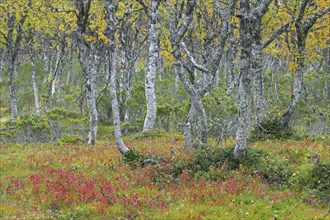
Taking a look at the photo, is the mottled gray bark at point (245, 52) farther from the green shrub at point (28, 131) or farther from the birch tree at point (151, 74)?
the green shrub at point (28, 131)

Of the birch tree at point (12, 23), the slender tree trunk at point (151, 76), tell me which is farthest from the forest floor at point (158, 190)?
the birch tree at point (12, 23)

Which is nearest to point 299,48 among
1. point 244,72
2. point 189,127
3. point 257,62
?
point 257,62

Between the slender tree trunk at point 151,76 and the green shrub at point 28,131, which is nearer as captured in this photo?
the slender tree trunk at point 151,76

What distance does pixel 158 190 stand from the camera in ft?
33.9

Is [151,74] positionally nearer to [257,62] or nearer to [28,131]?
[257,62]

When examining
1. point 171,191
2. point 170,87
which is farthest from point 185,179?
point 170,87

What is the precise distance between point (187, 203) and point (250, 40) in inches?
203

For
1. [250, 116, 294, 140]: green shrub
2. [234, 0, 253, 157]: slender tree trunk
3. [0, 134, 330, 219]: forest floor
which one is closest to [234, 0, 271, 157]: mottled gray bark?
[234, 0, 253, 157]: slender tree trunk

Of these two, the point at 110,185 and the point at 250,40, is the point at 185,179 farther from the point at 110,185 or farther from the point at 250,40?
the point at 250,40

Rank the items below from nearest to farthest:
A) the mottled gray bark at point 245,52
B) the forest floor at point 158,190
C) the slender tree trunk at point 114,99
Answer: the forest floor at point 158,190
the mottled gray bark at point 245,52
the slender tree trunk at point 114,99

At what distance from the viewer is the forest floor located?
8594 millimetres

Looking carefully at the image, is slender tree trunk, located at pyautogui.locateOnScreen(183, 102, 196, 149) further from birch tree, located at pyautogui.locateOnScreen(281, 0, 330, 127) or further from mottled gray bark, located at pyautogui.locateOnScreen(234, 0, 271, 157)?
birch tree, located at pyautogui.locateOnScreen(281, 0, 330, 127)

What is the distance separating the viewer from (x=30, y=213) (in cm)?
884

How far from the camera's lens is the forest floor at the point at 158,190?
859cm
